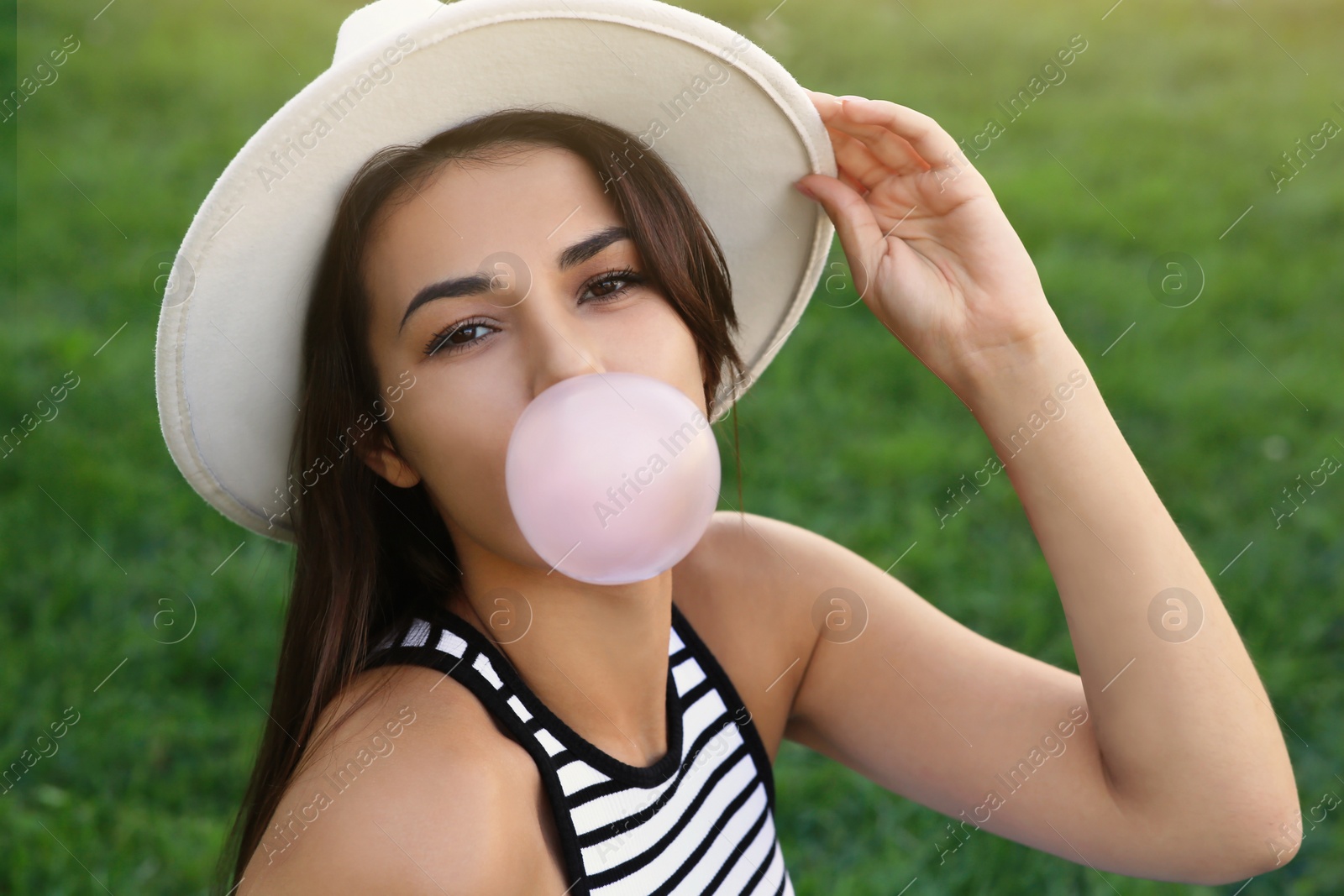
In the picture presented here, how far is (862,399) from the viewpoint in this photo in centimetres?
459

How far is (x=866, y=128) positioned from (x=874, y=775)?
1074 mm

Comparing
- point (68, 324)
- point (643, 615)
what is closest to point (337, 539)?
point (643, 615)

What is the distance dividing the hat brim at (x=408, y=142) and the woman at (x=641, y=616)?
1.8 inches

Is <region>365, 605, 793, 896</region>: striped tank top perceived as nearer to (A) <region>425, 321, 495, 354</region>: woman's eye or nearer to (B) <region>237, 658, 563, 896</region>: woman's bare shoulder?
(B) <region>237, 658, 563, 896</region>: woman's bare shoulder

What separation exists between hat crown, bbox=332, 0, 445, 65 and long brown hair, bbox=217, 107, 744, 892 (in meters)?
0.15

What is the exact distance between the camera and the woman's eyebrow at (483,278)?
1.56 meters

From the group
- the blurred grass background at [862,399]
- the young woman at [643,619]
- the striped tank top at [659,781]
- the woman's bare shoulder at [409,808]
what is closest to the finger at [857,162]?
the young woman at [643,619]

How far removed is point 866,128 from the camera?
1836mm

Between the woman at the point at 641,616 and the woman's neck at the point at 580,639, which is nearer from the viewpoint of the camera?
the woman at the point at 641,616

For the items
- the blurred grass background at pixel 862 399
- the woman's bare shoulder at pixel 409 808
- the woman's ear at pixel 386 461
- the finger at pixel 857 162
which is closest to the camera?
the woman's bare shoulder at pixel 409 808

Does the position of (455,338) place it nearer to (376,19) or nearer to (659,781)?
(376,19)

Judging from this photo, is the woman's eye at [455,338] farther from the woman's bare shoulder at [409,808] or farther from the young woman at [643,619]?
the woman's bare shoulder at [409,808]

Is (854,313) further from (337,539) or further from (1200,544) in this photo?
(337,539)

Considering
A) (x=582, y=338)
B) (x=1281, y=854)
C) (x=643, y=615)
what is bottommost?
(x=1281, y=854)
